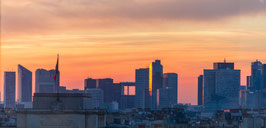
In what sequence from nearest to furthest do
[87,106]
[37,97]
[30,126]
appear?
1. [30,126]
2. [37,97]
3. [87,106]

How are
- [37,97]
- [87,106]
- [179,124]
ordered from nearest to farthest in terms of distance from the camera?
[37,97]
[87,106]
[179,124]

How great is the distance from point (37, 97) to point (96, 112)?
7.41 metres

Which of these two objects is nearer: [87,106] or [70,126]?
[70,126]

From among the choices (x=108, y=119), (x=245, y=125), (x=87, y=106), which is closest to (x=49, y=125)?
(x=87, y=106)

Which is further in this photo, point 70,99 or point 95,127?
point 70,99

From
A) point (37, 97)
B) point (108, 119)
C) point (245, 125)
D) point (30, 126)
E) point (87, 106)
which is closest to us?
point (30, 126)

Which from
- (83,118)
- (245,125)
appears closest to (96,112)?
(83,118)

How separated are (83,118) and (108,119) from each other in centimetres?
3860

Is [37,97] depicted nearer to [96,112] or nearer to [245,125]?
[96,112]

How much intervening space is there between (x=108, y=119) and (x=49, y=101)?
35.1 metres

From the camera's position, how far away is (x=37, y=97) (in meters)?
108

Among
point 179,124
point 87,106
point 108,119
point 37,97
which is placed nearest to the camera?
point 37,97

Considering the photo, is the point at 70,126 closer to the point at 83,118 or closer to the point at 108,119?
the point at 83,118

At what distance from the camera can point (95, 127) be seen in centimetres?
10250
